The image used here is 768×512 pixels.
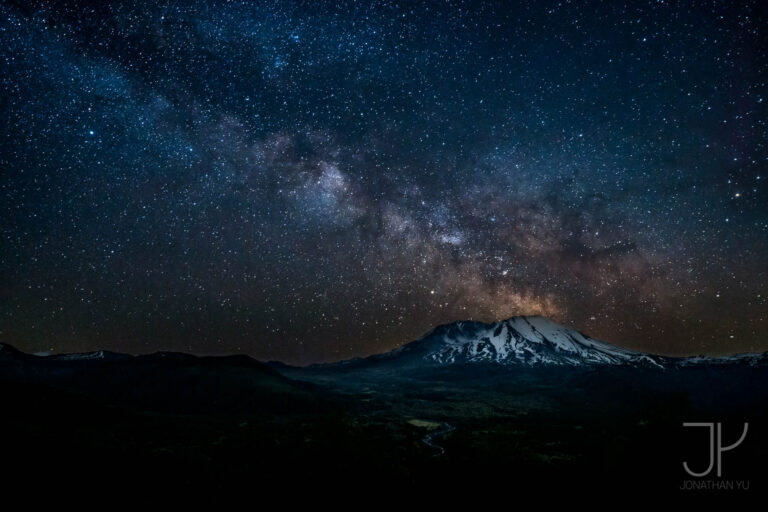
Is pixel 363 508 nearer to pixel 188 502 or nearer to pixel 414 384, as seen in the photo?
pixel 188 502

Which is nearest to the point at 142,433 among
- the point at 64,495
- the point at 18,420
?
the point at 18,420

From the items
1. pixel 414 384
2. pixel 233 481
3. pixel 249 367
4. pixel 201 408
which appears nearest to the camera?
pixel 233 481

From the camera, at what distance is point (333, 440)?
52.9m

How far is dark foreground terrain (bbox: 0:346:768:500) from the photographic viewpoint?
135ft

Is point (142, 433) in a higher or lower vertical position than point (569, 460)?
lower

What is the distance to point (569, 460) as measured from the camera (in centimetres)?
5884

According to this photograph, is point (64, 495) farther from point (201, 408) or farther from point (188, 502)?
point (201, 408)

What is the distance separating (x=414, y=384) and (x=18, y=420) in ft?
543

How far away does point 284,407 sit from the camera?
10894 centimetres

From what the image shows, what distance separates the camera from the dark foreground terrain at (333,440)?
4112 cm

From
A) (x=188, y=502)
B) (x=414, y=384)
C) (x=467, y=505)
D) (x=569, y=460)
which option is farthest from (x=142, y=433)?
(x=414, y=384)

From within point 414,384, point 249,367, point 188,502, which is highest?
point 188,502

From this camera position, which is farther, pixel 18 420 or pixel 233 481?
pixel 18 420

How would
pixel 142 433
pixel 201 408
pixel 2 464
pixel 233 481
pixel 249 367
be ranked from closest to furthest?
pixel 2 464 < pixel 233 481 < pixel 142 433 < pixel 201 408 < pixel 249 367
